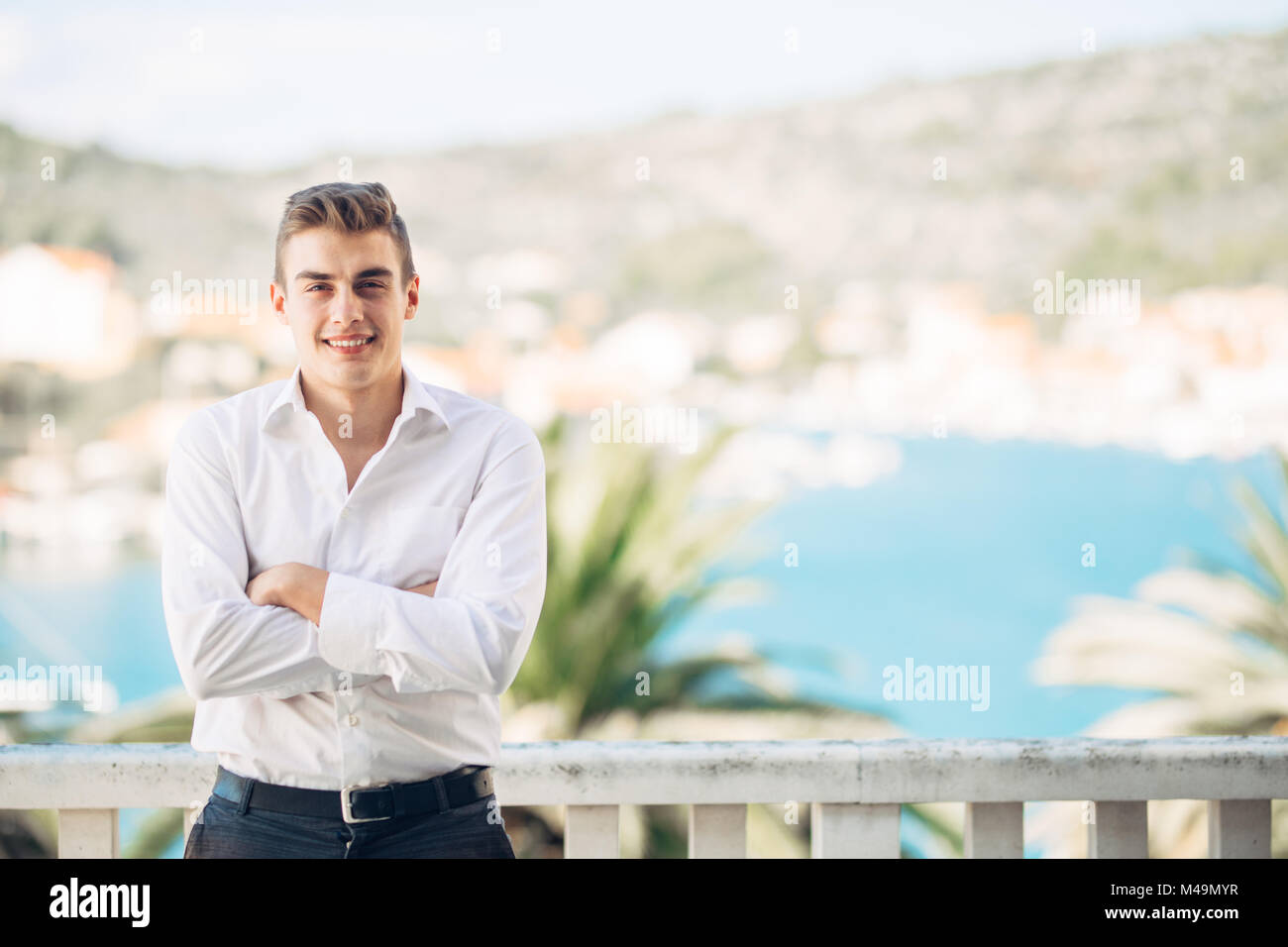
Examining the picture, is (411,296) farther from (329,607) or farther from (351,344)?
(329,607)

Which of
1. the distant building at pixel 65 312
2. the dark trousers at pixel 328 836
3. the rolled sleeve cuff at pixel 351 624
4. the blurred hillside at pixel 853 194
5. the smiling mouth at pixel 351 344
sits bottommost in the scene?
the dark trousers at pixel 328 836

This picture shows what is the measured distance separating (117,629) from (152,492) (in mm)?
1165

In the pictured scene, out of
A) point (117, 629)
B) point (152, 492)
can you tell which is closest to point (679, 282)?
point (152, 492)

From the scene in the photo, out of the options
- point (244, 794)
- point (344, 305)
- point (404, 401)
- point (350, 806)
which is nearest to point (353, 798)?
point (350, 806)

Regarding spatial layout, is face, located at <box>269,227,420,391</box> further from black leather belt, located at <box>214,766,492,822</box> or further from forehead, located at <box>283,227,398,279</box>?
black leather belt, located at <box>214,766,492,822</box>

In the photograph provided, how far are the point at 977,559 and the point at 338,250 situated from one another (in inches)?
400

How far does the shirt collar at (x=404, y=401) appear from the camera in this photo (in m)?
1.71

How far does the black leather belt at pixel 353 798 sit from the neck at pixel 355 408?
48cm

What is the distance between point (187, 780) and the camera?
1.91m

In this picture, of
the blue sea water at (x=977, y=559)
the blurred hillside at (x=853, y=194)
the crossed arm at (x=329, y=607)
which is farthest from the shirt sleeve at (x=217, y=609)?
the blurred hillside at (x=853, y=194)

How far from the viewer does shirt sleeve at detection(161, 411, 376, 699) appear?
1.61 meters

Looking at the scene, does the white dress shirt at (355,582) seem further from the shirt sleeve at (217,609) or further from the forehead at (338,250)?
the forehead at (338,250)

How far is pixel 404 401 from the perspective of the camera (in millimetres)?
1741

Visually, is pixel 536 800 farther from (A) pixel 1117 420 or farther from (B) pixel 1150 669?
(A) pixel 1117 420
